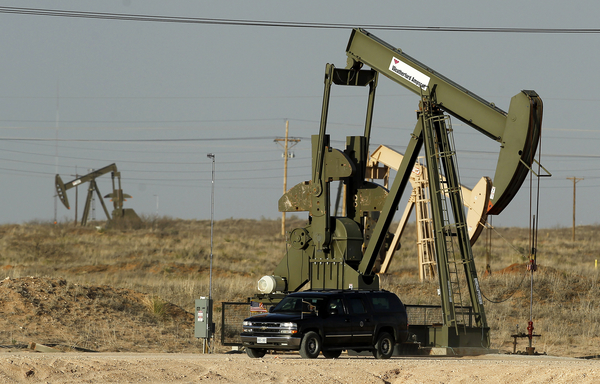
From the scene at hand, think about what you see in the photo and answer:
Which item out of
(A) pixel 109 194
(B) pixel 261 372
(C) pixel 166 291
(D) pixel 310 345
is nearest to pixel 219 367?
(B) pixel 261 372

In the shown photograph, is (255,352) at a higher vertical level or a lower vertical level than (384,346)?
lower

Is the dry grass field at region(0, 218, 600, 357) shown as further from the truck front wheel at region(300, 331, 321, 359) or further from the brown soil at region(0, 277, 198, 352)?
the truck front wheel at region(300, 331, 321, 359)

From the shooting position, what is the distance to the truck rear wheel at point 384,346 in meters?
17.5

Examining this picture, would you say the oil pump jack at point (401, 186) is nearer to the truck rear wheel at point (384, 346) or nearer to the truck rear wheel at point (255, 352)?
the truck rear wheel at point (384, 346)

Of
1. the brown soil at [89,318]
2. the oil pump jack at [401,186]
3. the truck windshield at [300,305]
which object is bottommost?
the brown soil at [89,318]

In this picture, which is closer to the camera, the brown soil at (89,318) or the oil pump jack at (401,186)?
the oil pump jack at (401,186)

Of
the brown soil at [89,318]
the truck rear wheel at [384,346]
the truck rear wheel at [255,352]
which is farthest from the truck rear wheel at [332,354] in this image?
the brown soil at [89,318]

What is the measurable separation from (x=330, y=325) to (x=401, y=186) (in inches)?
189

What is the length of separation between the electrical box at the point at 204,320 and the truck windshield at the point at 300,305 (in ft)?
13.7

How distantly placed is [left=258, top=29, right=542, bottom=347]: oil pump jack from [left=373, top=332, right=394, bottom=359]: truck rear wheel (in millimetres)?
1350

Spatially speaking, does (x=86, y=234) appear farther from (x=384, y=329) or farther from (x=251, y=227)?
(x=384, y=329)

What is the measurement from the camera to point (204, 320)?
21344 mm

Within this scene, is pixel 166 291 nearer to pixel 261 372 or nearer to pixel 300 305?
pixel 300 305

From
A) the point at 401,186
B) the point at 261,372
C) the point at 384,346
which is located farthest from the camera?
the point at 401,186
